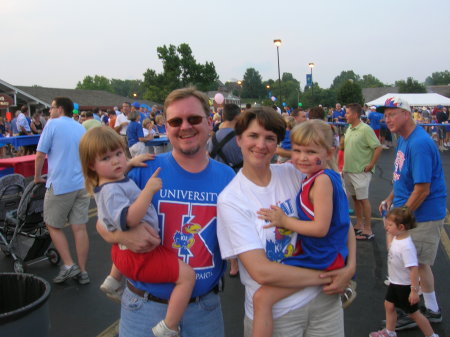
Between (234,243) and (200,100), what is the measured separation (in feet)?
2.50

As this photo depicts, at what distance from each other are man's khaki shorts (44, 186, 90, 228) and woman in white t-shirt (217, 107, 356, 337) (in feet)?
9.72

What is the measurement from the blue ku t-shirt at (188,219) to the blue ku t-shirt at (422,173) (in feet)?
6.95

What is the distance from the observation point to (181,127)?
1849 millimetres

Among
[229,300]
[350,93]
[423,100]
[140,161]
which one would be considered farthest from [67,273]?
[350,93]

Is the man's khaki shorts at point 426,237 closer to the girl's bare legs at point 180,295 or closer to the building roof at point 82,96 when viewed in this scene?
the girl's bare legs at point 180,295

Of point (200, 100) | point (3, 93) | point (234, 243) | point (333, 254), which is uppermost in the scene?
point (3, 93)

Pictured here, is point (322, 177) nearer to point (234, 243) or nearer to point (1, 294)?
point (234, 243)

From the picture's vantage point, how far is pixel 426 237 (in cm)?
331

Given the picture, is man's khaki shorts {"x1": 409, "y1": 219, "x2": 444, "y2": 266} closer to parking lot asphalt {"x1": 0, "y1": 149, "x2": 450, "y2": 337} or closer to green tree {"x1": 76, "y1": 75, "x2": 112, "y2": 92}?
parking lot asphalt {"x1": 0, "y1": 149, "x2": 450, "y2": 337}

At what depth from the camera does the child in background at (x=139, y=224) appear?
1692 mm

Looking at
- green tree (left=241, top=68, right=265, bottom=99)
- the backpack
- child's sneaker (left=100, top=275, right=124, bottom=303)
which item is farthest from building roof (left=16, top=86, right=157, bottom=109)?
green tree (left=241, top=68, right=265, bottom=99)

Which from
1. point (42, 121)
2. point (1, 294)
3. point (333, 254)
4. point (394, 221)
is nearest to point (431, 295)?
point (394, 221)

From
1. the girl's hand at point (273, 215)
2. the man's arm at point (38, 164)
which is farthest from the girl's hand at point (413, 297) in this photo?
the man's arm at point (38, 164)

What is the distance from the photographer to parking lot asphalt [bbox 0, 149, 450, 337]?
343 cm
